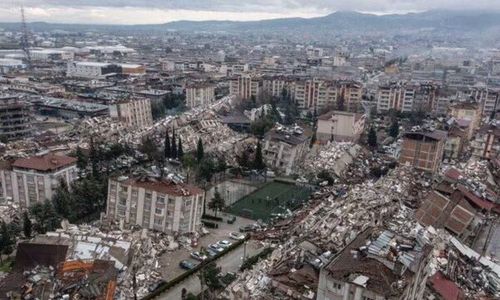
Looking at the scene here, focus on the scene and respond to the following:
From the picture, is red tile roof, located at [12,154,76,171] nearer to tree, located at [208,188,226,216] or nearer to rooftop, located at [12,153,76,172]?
rooftop, located at [12,153,76,172]

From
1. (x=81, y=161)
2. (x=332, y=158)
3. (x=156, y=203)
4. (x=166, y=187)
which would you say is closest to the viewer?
(x=156, y=203)

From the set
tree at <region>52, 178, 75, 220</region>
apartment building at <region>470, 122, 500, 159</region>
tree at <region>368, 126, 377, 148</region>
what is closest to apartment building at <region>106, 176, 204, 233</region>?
tree at <region>52, 178, 75, 220</region>

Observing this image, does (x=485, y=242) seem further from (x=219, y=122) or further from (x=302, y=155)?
(x=219, y=122)

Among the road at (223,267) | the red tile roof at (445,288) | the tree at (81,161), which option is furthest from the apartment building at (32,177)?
the red tile roof at (445,288)

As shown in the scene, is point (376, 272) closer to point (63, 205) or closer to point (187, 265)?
point (187, 265)

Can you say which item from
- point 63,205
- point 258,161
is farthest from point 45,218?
point 258,161

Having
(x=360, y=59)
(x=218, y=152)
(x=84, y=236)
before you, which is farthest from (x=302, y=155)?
(x=360, y=59)
